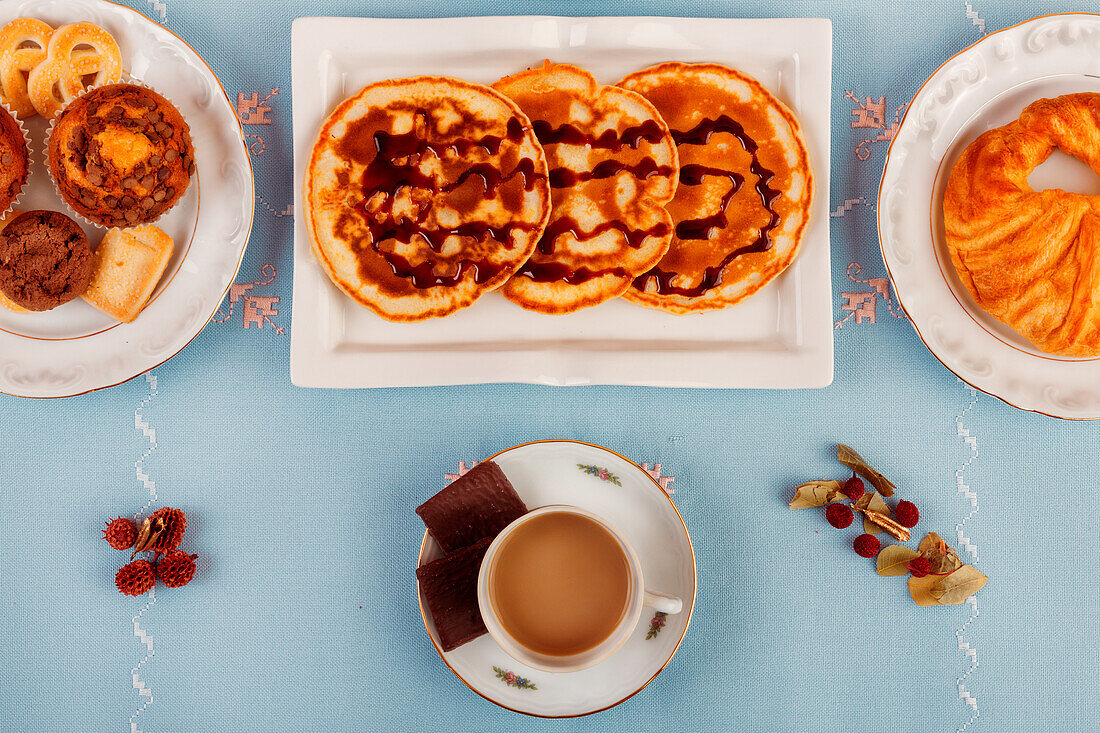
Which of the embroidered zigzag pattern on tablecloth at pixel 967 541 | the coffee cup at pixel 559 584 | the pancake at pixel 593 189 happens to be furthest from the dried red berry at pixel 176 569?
the embroidered zigzag pattern on tablecloth at pixel 967 541

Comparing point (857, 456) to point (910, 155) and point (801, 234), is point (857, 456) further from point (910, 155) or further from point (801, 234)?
point (910, 155)

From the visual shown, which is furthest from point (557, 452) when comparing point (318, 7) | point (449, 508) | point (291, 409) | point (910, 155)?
point (318, 7)

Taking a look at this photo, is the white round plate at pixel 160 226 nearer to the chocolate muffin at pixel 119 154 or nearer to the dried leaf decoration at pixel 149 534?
the chocolate muffin at pixel 119 154

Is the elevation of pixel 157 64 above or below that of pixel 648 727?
above

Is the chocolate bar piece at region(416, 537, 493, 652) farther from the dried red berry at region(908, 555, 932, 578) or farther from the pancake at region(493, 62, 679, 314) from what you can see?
the dried red berry at region(908, 555, 932, 578)

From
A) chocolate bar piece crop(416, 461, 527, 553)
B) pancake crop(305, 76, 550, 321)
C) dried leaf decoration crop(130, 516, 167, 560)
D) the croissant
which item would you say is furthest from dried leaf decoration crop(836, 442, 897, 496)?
dried leaf decoration crop(130, 516, 167, 560)

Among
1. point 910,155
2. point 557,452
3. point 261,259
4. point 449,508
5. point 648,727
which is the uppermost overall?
point 910,155
